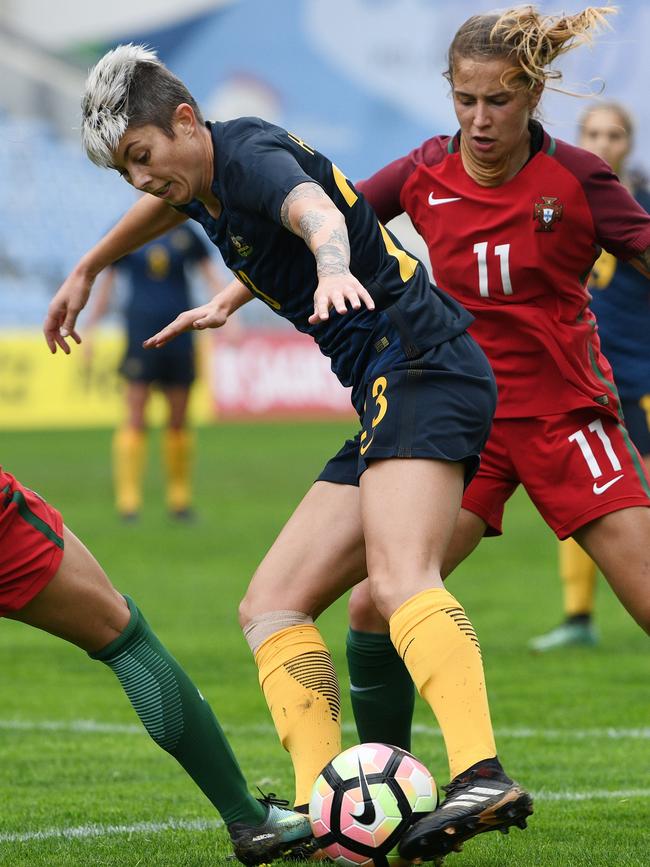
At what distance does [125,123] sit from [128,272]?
9.52 meters

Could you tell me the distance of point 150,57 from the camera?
3.77m

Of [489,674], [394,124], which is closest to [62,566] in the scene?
[489,674]

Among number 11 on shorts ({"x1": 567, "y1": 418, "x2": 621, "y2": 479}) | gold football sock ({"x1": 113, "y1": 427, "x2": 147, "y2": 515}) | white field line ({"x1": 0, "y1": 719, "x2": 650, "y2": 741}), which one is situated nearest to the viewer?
number 11 on shorts ({"x1": 567, "y1": 418, "x2": 621, "y2": 479})

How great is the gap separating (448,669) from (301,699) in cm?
51

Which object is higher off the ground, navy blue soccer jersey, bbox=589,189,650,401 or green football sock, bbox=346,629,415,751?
navy blue soccer jersey, bbox=589,189,650,401

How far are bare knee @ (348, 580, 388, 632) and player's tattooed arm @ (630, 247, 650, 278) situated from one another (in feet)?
4.00

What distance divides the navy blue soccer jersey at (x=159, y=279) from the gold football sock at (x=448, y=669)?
31.1 ft

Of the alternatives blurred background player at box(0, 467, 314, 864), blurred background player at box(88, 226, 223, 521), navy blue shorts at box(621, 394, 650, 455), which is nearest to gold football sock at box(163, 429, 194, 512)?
blurred background player at box(88, 226, 223, 521)

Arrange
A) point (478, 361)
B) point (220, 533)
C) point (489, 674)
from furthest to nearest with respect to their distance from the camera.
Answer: point (220, 533)
point (489, 674)
point (478, 361)

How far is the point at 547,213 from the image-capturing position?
174 inches

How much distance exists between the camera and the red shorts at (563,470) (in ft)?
14.5

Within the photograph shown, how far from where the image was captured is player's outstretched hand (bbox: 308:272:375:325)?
3.25 meters

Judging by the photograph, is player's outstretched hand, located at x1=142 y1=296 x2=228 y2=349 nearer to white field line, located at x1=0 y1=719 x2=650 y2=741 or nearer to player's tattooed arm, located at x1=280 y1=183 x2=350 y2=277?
player's tattooed arm, located at x1=280 y1=183 x2=350 y2=277

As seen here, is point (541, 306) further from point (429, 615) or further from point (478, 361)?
point (429, 615)
